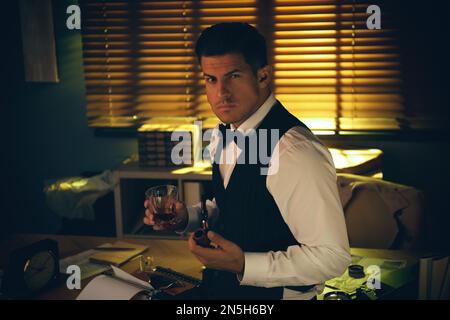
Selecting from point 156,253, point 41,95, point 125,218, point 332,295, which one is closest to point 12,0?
point 41,95

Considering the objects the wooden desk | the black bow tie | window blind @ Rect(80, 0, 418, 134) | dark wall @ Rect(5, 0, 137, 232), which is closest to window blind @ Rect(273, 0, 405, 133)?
window blind @ Rect(80, 0, 418, 134)

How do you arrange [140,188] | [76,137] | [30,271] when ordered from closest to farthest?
[30,271] → [140,188] → [76,137]

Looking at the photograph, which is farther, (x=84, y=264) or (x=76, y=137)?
(x=76, y=137)

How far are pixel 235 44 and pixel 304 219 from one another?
54 centimetres

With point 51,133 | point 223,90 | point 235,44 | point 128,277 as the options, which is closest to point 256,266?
point 128,277

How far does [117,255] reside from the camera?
1.86 m

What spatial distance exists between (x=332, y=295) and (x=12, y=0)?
2.97m

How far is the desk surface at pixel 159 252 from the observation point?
1783 mm

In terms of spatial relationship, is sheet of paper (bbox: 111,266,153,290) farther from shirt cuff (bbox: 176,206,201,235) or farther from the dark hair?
the dark hair

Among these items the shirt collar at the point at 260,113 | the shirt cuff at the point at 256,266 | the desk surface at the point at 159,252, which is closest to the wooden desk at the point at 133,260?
the desk surface at the point at 159,252

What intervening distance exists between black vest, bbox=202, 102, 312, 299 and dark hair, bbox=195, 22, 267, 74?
0.53 feet

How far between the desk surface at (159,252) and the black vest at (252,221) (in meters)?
0.18

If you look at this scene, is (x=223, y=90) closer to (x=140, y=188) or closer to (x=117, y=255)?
(x=117, y=255)

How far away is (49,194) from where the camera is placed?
314 cm
